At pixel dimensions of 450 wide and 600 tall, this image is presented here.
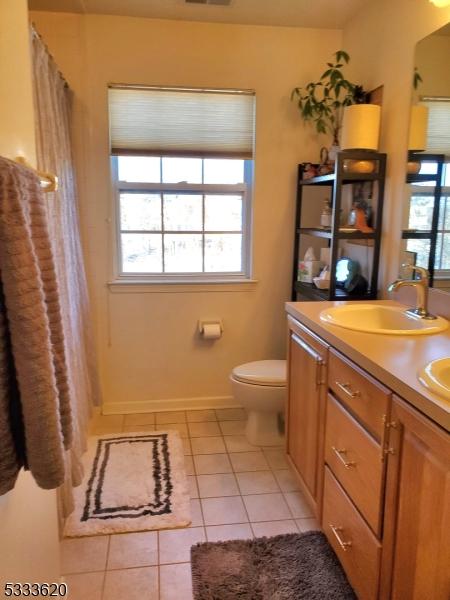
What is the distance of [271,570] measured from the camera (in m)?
1.70

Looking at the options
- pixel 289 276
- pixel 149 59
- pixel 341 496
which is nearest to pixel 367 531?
pixel 341 496

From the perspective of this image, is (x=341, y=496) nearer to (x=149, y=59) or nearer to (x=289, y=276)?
Result: (x=289, y=276)

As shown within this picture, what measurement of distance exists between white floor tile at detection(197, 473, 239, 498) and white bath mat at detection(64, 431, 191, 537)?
0.27ft

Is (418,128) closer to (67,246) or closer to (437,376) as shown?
(437,376)

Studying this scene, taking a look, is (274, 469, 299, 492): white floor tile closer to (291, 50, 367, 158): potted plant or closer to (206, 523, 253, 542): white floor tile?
(206, 523, 253, 542): white floor tile

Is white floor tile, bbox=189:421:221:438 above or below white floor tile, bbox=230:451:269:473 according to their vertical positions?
above

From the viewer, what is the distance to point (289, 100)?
2801mm

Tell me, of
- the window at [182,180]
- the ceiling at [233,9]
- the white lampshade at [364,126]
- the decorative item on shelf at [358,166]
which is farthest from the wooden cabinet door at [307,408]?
the ceiling at [233,9]

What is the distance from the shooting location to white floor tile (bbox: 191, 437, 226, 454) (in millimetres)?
2537

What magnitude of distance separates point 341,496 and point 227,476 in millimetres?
870

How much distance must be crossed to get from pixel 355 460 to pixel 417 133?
142 cm

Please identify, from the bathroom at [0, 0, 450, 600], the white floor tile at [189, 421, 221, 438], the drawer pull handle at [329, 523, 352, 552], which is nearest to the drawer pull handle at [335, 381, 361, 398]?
the drawer pull handle at [329, 523, 352, 552]

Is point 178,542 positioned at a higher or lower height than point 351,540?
lower

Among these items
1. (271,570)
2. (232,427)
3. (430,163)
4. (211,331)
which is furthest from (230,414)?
(430,163)
